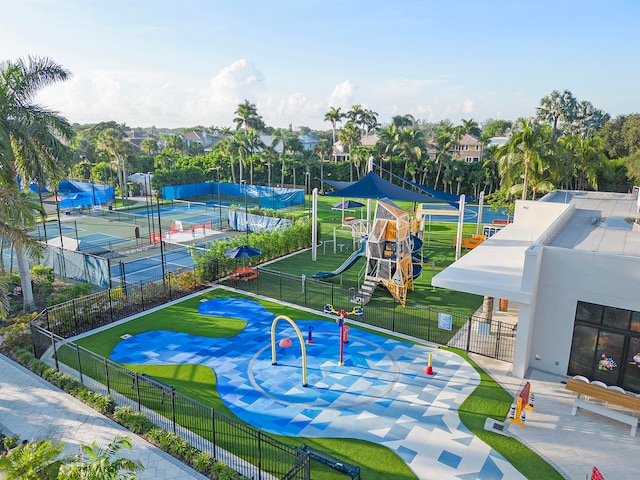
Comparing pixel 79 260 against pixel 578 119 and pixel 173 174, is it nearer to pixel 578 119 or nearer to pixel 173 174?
pixel 173 174

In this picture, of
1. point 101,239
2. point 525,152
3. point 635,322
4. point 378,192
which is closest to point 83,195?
point 101,239

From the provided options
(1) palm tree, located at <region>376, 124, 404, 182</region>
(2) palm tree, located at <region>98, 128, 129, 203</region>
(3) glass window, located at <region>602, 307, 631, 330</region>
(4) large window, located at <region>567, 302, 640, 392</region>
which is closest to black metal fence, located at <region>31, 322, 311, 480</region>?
(4) large window, located at <region>567, 302, 640, 392</region>

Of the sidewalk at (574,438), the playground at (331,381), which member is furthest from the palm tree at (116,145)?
the sidewalk at (574,438)

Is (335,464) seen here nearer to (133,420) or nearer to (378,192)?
(133,420)

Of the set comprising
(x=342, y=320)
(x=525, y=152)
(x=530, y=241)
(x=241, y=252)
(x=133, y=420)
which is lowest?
(x=133, y=420)

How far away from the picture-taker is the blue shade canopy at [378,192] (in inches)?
1005

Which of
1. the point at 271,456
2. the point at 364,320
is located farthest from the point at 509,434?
the point at 364,320

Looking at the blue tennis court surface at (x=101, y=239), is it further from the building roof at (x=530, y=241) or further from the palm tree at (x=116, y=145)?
the building roof at (x=530, y=241)

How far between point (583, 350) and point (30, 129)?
75.5 ft

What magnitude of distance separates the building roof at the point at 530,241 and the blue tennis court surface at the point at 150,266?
16.3 metres

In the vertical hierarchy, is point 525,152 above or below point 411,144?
below

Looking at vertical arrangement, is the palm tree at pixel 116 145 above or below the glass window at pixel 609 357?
above

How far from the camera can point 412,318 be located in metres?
19.8

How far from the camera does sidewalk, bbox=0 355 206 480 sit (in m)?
11.0
